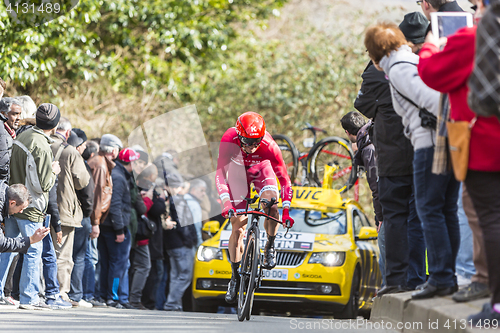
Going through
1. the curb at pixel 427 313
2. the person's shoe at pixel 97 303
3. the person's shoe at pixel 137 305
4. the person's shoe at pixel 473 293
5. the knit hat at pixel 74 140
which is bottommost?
the person's shoe at pixel 137 305

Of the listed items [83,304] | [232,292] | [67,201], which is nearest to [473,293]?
[232,292]

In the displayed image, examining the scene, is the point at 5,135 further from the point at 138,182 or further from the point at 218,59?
the point at 218,59

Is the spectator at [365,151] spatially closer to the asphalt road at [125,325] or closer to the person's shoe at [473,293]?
the asphalt road at [125,325]

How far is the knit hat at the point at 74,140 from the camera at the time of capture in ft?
33.9

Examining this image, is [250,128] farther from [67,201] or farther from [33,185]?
[67,201]

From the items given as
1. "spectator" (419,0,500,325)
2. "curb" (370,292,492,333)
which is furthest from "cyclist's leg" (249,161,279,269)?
"spectator" (419,0,500,325)

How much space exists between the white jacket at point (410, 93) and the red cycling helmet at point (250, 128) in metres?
2.34

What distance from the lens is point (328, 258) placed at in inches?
379

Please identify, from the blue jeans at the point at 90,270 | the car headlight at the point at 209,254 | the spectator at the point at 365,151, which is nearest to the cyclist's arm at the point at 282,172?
the spectator at the point at 365,151

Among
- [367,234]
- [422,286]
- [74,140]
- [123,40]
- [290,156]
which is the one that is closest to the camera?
[422,286]

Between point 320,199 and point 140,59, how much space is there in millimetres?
8913

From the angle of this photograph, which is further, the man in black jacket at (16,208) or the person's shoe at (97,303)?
the person's shoe at (97,303)

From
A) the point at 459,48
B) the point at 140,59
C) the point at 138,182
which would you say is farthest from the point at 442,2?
Result: the point at 140,59

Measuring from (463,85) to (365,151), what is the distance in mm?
3923
